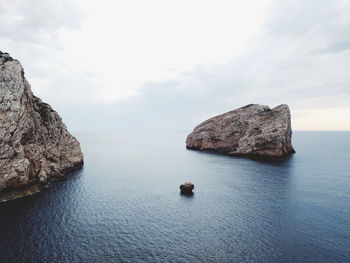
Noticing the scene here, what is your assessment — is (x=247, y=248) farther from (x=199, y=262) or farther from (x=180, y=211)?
(x=180, y=211)

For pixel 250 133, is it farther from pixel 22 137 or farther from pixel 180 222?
pixel 22 137

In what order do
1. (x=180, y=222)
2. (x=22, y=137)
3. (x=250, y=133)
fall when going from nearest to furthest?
(x=180, y=222) → (x=22, y=137) → (x=250, y=133)

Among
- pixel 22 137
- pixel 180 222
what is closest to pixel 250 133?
pixel 180 222

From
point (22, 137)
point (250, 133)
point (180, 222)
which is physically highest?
point (250, 133)

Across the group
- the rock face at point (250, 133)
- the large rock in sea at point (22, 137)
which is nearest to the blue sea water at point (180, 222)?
the large rock in sea at point (22, 137)

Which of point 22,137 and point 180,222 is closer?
point 180,222

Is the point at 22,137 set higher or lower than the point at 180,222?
higher

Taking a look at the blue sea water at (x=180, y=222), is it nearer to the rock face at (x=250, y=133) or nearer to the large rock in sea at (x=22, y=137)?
the large rock in sea at (x=22, y=137)

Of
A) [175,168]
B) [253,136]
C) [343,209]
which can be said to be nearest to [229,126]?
[253,136]
